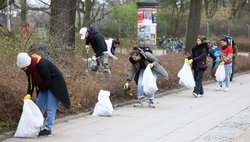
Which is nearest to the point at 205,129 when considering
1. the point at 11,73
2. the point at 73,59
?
the point at 11,73

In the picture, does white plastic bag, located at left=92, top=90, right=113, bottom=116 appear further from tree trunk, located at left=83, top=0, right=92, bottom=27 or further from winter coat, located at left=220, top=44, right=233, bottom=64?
tree trunk, located at left=83, top=0, right=92, bottom=27

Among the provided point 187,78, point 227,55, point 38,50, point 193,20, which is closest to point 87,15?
point 193,20

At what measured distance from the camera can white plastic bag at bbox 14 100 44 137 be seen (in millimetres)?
8469

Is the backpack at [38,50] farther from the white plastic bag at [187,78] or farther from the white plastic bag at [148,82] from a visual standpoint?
the white plastic bag at [187,78]

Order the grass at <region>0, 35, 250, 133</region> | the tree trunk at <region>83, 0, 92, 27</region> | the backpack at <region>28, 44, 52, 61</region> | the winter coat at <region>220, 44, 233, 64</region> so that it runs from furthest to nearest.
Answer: the tree trunk at <region>83, 0, 92, 27</region> → the winter coat at <region>220, 44, 233, 64</region> → the backpack at <region>28, 44, 52, 61</region> → the grass at <region>0, 35, 250, 133</region>

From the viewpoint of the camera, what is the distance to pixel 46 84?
868 cm

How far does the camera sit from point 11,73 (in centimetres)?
1085

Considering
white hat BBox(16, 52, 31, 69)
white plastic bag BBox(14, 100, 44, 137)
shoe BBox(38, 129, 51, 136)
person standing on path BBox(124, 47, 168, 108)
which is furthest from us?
person standing on path BBox(124, 47, 168, 108)

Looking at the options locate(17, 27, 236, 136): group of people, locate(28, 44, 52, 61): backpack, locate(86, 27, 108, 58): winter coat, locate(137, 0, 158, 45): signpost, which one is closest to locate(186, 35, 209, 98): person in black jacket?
locate(17, 27, 236, 136): group of people

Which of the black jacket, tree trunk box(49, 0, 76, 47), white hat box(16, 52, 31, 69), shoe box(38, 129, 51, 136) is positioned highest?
tree trunk box(49, 0, 76, 47)

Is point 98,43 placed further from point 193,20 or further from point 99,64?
point 193,20

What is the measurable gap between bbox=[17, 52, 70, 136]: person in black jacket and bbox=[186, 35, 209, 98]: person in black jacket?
22.6 ft

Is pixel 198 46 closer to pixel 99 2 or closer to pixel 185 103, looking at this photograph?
pixel 185 103

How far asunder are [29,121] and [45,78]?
0.74 m
